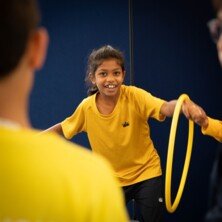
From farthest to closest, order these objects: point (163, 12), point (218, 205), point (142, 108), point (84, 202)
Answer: point (163, 12) < point (142, 108) < point (218, 205) < point (84, 202)

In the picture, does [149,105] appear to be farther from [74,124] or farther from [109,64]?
[74,124]

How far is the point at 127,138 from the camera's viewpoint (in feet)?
10.1

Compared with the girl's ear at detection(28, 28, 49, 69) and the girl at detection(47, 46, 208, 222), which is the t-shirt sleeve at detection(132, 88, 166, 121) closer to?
the girl at detection(47, 46, 208, 222)

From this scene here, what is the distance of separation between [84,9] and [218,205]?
3.36m

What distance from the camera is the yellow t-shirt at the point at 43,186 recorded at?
0.72m

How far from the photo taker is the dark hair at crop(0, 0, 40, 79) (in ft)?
2.44

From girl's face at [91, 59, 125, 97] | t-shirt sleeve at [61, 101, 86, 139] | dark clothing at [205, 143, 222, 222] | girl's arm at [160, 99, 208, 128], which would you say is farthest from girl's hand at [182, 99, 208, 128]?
dark clothing at [205, 143, 222, 222]

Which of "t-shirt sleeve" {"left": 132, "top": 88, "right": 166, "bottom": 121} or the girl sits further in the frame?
the girl

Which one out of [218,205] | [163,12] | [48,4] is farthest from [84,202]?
[48,4]

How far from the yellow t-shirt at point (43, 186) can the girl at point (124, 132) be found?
2260 mm

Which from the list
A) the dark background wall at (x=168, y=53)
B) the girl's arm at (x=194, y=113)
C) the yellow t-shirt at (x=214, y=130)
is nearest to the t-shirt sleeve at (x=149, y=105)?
the girl's arm at (x=194, y=113)

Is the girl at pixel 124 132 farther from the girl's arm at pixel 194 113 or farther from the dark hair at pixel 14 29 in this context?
the dark hair at pixel 14 29

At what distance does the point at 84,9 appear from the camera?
409 centimetres

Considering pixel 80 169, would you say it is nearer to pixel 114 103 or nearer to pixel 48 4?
pixel 114 103
